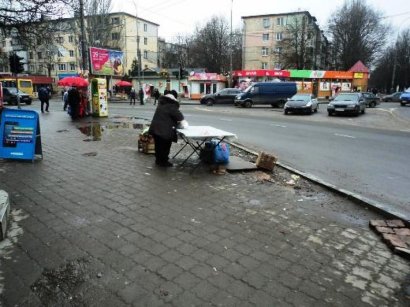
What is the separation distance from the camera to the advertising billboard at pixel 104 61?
2242 cm

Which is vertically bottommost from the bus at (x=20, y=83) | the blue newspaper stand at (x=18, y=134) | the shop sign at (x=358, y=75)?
the blue newspaper stand at (x=18, y=134)

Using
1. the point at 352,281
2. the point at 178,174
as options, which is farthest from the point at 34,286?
the point at 178,174

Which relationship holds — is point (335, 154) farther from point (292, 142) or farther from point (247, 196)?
point (247, 196)

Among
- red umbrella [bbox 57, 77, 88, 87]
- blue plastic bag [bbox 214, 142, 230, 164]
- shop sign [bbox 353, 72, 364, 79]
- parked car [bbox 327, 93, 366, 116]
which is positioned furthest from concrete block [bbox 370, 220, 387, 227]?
shop sign [bbox 353, 72, 364, 79]

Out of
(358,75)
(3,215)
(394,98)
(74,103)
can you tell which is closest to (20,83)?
(74,103)

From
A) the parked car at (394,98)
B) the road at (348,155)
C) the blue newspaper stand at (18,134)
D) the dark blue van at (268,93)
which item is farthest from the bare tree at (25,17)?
the parked car at (394,98)

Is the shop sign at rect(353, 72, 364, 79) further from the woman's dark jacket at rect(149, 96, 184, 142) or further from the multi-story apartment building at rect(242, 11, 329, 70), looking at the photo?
the woman's dark jacket at rect(149, 96, 184, 142)

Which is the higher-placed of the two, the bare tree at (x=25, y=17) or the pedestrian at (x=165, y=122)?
the bare tree at (x=25, y=17)

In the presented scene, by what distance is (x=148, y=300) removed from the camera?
115 inches

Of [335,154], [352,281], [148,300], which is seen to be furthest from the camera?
[335,154]

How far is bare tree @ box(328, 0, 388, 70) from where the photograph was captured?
215 feet

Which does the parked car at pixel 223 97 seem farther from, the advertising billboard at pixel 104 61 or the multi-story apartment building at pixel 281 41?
the multi-story apartment building at pixel 281 41

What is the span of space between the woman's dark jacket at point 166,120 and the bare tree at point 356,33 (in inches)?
2680

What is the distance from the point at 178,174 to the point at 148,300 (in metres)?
4.13
